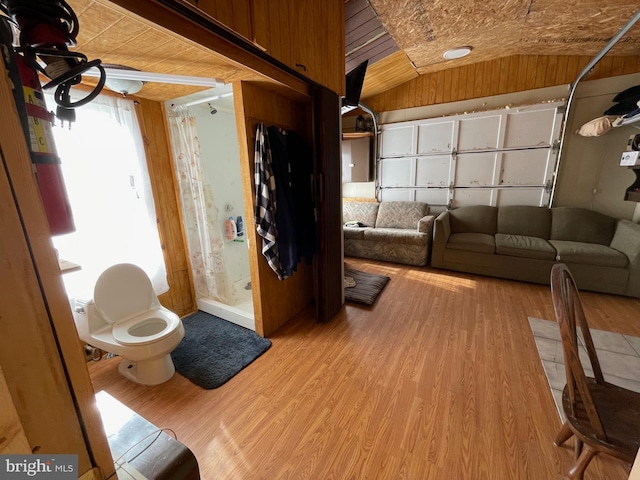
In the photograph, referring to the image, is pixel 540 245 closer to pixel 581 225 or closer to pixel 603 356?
pixel 581 225

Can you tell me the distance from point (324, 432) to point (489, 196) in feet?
12.6

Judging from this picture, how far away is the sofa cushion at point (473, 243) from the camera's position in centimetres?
323

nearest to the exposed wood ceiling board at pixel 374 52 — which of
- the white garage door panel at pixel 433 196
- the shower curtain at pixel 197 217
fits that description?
the shower curtain at pixel 197 217

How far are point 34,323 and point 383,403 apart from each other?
1680 millimetres

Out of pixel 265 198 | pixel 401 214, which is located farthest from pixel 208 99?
pixel 401 214

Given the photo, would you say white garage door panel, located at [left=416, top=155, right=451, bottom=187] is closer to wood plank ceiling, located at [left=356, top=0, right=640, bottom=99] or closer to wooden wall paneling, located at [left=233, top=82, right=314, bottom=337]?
wood plank ceiling, located at [left=356, top=0, right=640, bottom=99]

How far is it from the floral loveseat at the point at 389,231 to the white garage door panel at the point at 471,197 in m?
0.44

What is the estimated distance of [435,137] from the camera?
159 inches

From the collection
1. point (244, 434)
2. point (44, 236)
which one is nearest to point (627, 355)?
point (244, 434)

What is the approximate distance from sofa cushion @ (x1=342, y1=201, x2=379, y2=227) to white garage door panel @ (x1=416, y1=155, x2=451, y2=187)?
84 centimetres

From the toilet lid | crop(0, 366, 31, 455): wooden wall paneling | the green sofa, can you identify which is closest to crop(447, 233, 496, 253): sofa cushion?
the green sofa

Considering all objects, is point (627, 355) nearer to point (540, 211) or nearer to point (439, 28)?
point (540, 211)

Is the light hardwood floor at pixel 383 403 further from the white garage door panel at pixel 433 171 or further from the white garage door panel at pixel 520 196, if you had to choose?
the white garage door panel at pixel 433 171

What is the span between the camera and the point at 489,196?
3.84 m
